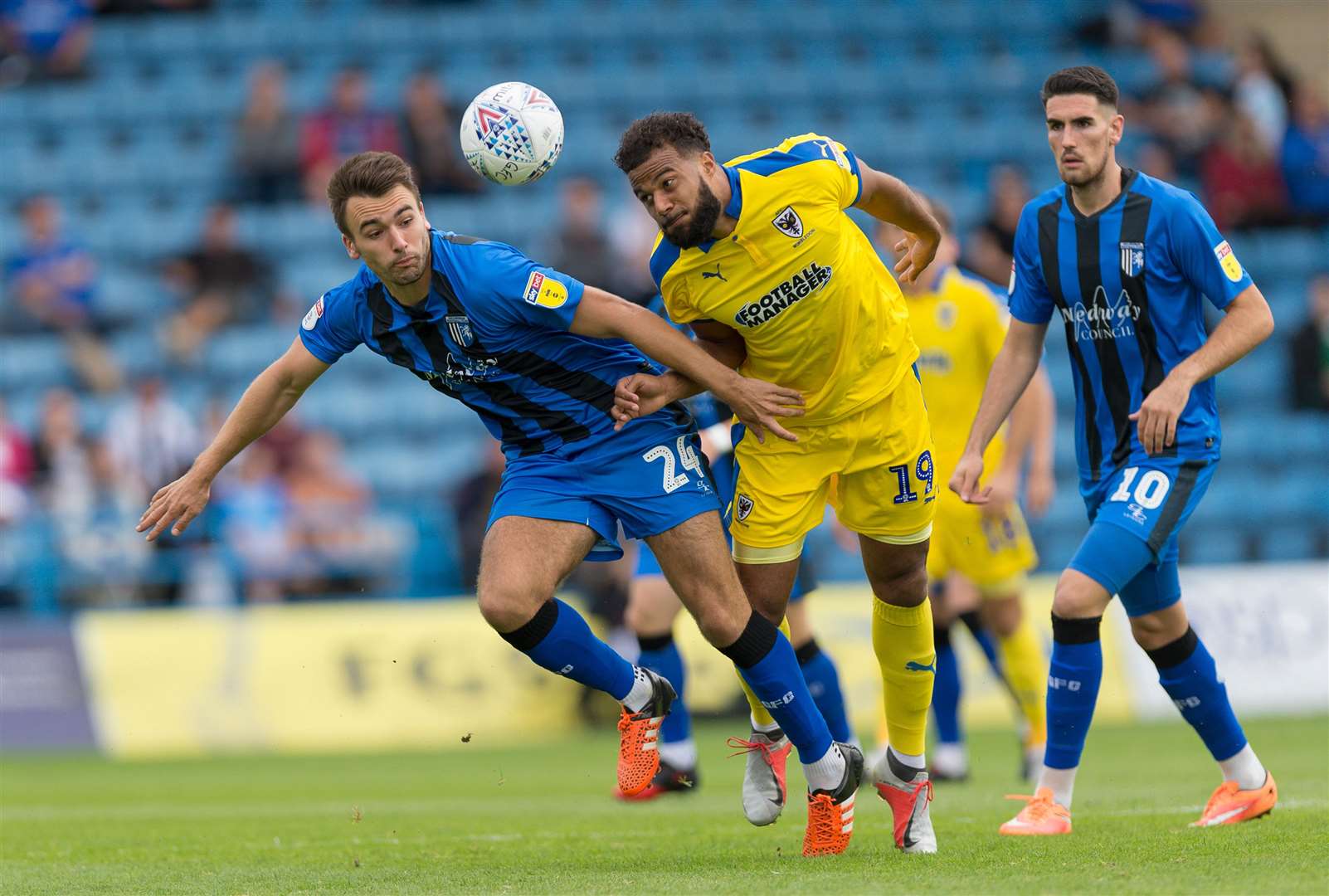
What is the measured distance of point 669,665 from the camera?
886 centimetres

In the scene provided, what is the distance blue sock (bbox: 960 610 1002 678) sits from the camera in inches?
396

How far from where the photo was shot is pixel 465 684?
13719 millimetres

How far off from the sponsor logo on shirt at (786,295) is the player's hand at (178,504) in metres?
1.97

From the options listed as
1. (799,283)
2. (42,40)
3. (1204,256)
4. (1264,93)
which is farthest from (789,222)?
(42,40)

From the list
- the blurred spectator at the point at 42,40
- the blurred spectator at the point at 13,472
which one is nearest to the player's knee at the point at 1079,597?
the blurred spectator at the point at 13,472

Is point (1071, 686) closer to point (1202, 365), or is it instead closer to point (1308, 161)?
point (1202, 365)

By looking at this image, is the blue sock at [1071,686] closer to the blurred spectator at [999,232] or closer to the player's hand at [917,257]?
the player's hand at [917,257]

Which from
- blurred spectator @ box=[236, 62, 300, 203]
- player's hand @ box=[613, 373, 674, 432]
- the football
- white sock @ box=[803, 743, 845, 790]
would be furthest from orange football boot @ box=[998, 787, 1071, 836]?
blurred spectator @ box=[236, 62, 300, 203]

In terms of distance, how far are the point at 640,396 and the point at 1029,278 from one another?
63.5 inches

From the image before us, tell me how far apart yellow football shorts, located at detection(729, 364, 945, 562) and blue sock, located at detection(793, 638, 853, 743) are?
1840 mm

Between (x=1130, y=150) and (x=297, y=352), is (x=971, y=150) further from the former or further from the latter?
(x=297, y=352)

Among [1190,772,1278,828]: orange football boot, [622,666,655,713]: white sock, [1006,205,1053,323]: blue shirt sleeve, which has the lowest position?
[1190,772,1278,828]: orange football boot

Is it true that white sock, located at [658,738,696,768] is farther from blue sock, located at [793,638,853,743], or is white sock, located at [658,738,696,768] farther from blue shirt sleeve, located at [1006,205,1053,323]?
blue shirt sleeve, located at [1006,205,1053,323]

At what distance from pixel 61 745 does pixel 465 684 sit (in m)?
3.09
